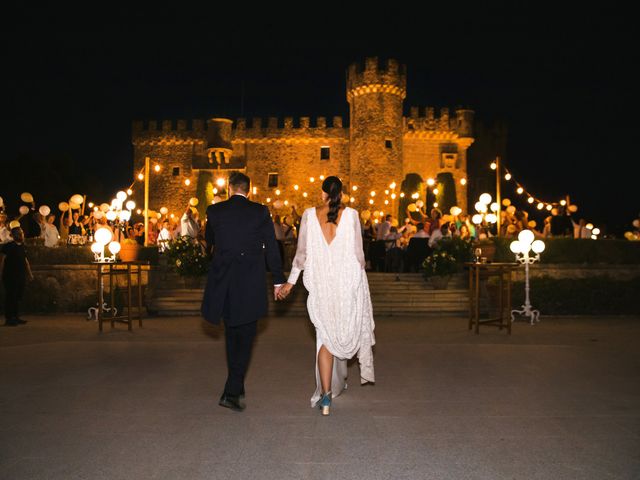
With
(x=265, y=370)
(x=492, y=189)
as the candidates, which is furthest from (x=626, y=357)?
(x=492, y=189)

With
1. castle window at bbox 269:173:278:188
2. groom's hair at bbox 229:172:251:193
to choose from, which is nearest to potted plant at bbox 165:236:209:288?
groom's hair at bbox 229:172:251:193

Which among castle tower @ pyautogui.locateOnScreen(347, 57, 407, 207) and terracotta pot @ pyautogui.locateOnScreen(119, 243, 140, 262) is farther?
castle tower @ pyautogui.locateOnScreen(347, 57, 407, 207)

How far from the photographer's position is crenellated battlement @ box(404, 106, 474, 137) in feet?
136

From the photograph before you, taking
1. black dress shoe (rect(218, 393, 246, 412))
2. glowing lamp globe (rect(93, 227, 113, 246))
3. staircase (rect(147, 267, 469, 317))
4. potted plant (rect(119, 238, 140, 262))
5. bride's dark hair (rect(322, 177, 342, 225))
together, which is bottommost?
black dress shoe (rect(218, 393, 246, 412))

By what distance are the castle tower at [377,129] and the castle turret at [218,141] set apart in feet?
29.0

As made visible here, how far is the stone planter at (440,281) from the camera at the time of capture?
45.9 ft

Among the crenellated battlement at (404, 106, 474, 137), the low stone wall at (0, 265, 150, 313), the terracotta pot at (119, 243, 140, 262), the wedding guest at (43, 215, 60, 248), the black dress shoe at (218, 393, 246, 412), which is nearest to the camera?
the black dress shoe at (218, 393, 246, 412)

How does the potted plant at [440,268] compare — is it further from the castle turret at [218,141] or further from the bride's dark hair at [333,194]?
the castle turret at [218,141]

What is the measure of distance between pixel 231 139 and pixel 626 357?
3727 centimetres

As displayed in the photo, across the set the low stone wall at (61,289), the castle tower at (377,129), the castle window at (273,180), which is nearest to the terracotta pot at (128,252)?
the low stone wall at (61,289)

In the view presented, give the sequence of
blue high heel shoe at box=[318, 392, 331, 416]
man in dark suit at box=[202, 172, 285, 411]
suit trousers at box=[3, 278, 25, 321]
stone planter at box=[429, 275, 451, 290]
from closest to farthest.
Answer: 1. blue high heel shoe at box=[318, 392, 331, 416]
2. man in dark suit at box=[202, 172, 285, 411]
3. suit trousers at box=[3, 278, 25, 321]
4. stone planter at box=[429, 275, 451, 290]

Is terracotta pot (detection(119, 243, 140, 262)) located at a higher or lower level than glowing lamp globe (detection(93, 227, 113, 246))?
→ lower

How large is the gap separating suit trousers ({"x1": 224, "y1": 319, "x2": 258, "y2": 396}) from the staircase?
24.6 feet

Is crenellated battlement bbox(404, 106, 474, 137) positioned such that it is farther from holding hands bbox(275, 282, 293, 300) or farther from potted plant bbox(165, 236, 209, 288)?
holding hands bbox(275, 282, 293, 300)
